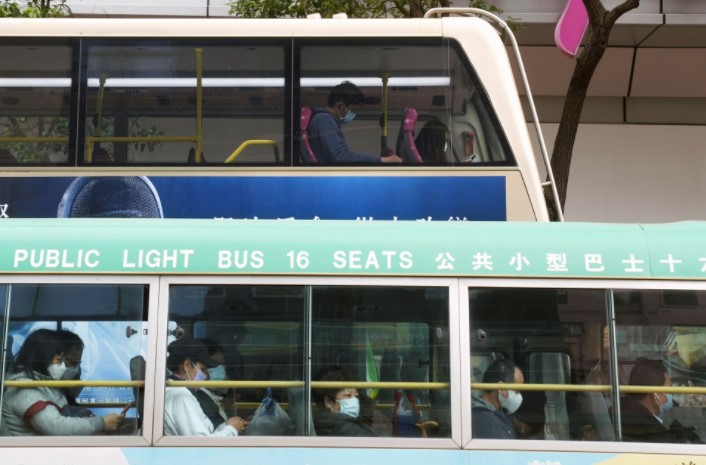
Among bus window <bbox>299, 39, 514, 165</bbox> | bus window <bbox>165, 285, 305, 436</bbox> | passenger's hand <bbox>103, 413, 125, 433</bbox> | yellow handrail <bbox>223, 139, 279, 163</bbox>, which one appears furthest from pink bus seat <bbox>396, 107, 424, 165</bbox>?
passenger's hand <bbox>103, 413, 125, 433</bbox>

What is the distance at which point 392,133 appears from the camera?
7.45 meters

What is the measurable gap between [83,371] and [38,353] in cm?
28

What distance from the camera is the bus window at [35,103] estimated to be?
7.45 metres

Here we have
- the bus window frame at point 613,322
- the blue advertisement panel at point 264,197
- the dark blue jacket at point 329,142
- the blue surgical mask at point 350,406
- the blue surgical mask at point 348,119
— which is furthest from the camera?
the blue surgical mask at point 348,119

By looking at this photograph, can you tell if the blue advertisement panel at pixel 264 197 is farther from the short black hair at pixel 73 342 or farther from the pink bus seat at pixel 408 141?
the short black hair at pixel 73 342

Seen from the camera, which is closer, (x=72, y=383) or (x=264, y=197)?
(x=72, y=383)

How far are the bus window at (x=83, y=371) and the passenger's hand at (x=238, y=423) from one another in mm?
510

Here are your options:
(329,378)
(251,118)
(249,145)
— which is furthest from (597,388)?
(251,118)

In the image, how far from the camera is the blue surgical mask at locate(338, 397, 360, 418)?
5555mm

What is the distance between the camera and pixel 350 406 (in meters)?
5.55

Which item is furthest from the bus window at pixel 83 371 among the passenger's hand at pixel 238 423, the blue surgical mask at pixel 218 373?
the passenger's hand at pixel 238 423

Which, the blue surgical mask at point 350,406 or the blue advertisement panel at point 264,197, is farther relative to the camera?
the blue advertisement panel at point 264,197

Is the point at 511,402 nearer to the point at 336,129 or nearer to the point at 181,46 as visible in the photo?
the point at 336,129

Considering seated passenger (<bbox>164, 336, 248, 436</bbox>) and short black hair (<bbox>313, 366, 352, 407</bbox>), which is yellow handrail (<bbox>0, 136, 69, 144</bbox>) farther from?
short black hair (<bbox>313, 366, 352, 407</bbox>)
